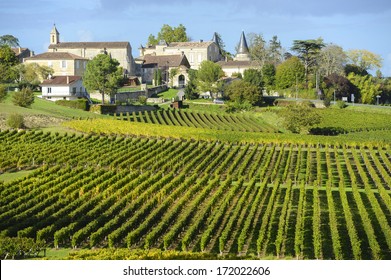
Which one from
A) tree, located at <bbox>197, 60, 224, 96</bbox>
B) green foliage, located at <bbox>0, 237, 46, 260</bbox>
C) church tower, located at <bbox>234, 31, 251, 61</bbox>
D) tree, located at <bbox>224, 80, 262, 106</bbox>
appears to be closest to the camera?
green foliage, located at <bbox>0, 237, 46, 260</bbox>

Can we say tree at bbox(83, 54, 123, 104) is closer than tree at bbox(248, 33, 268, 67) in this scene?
Yes

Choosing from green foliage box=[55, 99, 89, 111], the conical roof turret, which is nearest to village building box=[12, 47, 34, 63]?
the conical roof turret

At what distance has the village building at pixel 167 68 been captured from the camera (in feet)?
328

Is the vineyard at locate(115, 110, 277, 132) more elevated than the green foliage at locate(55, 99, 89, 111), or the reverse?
the green foliage at locate(55, 99, 89, 111)

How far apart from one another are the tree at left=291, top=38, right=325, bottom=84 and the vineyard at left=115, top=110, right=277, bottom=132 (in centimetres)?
2682

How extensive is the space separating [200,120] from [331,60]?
3959 centimetres

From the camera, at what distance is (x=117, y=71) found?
258 ft

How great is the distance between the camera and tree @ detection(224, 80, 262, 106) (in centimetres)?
8100

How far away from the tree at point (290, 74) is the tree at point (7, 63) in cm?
3263

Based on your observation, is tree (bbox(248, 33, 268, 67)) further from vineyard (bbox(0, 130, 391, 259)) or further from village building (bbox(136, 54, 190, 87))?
vineyard (bbox(0, 130, 391, 259))

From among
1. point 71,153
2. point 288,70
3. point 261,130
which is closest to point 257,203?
point 71,153

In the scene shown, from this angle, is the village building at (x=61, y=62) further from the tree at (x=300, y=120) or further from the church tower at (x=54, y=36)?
the tree at (x=300, y=120)

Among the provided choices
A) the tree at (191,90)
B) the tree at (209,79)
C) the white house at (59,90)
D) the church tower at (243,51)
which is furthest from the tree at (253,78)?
the church tower at (243,51)

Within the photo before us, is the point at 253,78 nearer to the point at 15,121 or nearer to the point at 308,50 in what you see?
the point at 308,50
